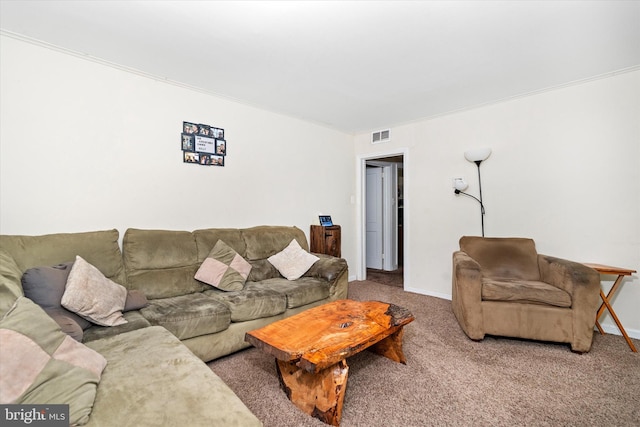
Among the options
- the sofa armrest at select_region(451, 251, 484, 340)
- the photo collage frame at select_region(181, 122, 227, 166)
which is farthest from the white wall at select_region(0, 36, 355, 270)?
the sofa armrest at select_region(451, 251, 484, 340)

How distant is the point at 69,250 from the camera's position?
6.93ft

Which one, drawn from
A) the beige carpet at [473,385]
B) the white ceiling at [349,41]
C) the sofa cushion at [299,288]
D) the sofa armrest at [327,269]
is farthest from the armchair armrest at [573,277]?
the sofa cushion at [299,288]

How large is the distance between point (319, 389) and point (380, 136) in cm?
375

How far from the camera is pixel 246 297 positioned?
2412 mm

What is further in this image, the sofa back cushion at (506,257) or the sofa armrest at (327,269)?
the sofa armrest at (327,269)

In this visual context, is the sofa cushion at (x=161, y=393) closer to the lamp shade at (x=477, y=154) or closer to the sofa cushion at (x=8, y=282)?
the sofa cushion at (x=8, y=282)

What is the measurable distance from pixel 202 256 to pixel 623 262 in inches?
154

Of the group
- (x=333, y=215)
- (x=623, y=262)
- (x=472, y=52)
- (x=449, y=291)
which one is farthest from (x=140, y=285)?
(x=623, y=262)

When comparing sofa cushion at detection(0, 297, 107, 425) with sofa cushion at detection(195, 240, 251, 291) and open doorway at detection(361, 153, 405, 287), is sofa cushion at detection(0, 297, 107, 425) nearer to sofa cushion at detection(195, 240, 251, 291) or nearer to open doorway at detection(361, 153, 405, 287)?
sofa cushion at detection(195, 240, 251, 291)

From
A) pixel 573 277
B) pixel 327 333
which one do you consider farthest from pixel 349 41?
pixel 573 277

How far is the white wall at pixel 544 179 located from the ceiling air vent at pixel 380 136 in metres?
0.36

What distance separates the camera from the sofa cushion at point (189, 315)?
78.5 inches

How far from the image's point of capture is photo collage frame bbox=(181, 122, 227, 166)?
299 centimetres

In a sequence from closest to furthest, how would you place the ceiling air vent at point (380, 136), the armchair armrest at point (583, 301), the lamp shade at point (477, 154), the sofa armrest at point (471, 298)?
the armchair armrest at point (583, 301) → the sofa armrest at point (471, 298) → the lamp shade at point (477, 154) → the ceiling air vent at point (380, 136)
